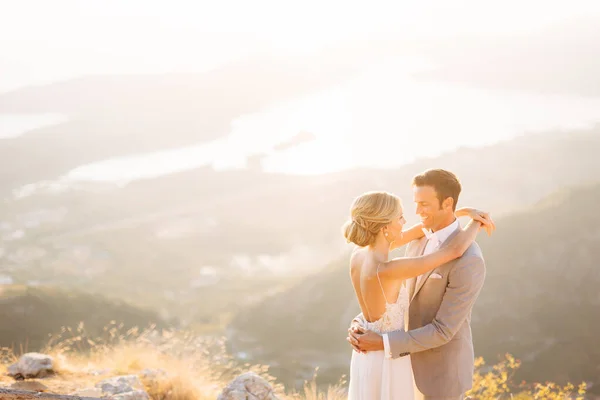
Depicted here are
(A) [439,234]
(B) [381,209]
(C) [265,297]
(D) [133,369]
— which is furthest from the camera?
Answer: (C) [265,297]

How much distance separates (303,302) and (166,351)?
8299cm

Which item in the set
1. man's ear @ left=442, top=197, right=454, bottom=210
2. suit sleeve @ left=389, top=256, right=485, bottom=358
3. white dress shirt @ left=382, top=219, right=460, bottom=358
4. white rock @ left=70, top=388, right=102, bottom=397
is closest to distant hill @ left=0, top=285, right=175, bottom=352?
white rock @ left=70, top=388, right=102, bottom=397

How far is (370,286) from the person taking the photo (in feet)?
16.6

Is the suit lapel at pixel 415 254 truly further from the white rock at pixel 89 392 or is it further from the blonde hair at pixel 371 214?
the white rock at pixel 89 392

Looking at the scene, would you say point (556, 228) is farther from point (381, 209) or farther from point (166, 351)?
point (381, 209)

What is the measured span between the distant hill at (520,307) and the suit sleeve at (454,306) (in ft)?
209

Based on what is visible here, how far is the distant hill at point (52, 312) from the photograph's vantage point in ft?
220

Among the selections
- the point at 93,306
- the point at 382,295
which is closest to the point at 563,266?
the point at 93,306

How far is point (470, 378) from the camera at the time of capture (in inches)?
210

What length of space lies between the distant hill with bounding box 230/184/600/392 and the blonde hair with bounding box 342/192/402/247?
2524 inches

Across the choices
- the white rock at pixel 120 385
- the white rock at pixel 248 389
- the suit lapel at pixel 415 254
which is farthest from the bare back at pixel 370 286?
the white rock at pixel 120 385

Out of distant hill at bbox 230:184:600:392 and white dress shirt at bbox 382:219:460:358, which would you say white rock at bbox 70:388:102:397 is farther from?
distant hill at bbox 230:184:600:392

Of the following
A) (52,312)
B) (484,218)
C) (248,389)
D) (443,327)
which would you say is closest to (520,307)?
(52,312)

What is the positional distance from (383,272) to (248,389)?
4646 millimetres
